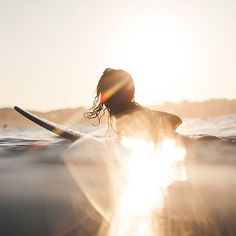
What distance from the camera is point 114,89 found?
21.0 ft

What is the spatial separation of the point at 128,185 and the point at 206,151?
4029mm

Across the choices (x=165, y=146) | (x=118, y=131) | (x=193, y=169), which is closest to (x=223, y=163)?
(x=193, y=169)

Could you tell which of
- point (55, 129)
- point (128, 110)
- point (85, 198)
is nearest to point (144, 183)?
point (85, 198)

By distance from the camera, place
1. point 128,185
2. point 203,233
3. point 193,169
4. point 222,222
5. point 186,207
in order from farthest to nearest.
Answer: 1. point 193,169
2. point 128,185
3. point 186,207
4. point 222,222
5. point 203,233

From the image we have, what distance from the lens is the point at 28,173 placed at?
536 centimetres

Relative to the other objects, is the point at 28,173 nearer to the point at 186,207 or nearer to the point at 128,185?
the point at 128,185

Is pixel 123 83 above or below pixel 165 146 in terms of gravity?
above

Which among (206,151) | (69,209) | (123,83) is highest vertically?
(123,83)

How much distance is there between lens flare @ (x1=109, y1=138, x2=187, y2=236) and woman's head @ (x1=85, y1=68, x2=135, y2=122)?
1022 millimetres

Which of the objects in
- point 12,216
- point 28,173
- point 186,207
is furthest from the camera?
point 28,173

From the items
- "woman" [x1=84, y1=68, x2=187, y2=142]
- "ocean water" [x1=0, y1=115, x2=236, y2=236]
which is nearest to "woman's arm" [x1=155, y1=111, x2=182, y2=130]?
"woman" [x1=84, y1=68, x2=187, y2=142]

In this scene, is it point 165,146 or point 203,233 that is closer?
point 203,233

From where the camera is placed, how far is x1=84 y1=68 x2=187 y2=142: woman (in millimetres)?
6312

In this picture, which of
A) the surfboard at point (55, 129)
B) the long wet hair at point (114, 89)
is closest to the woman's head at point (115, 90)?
the long wet hair at point (114, 89)
